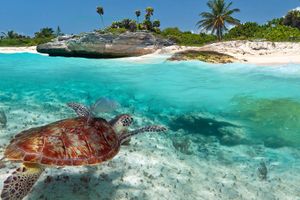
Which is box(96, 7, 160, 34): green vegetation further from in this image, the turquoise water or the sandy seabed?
the sandy seabed

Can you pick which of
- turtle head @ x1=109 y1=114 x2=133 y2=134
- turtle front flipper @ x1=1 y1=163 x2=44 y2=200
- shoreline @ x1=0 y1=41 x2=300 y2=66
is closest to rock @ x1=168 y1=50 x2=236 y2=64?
shoreline @ x1=0 y1=41 x2=300 y2=66

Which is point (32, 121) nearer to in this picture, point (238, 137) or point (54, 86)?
point (238, 137)

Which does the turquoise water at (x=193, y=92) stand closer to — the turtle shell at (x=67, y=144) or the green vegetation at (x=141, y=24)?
the turtle shell at (x=67, y=144)

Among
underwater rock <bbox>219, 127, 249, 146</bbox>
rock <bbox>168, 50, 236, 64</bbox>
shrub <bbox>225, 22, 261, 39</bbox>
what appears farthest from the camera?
shrub <bbox>225, 22, 261, 39</bbox>

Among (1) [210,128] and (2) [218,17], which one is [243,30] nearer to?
(2) [218,17]

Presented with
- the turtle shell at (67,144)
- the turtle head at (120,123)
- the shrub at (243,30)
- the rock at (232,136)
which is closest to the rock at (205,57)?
the rock at (232,136)

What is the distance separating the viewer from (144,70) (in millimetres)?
25938

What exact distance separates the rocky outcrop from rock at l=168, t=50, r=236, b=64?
7877mm

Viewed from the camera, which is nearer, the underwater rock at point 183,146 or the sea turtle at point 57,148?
the sea turtle at point 57,148

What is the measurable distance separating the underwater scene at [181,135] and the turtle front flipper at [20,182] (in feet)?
1.87

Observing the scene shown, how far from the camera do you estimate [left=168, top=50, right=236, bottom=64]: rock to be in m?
28.5

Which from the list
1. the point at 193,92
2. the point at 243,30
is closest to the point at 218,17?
the point at 243,30

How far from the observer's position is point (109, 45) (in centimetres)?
3928

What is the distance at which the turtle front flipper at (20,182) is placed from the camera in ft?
13.6
